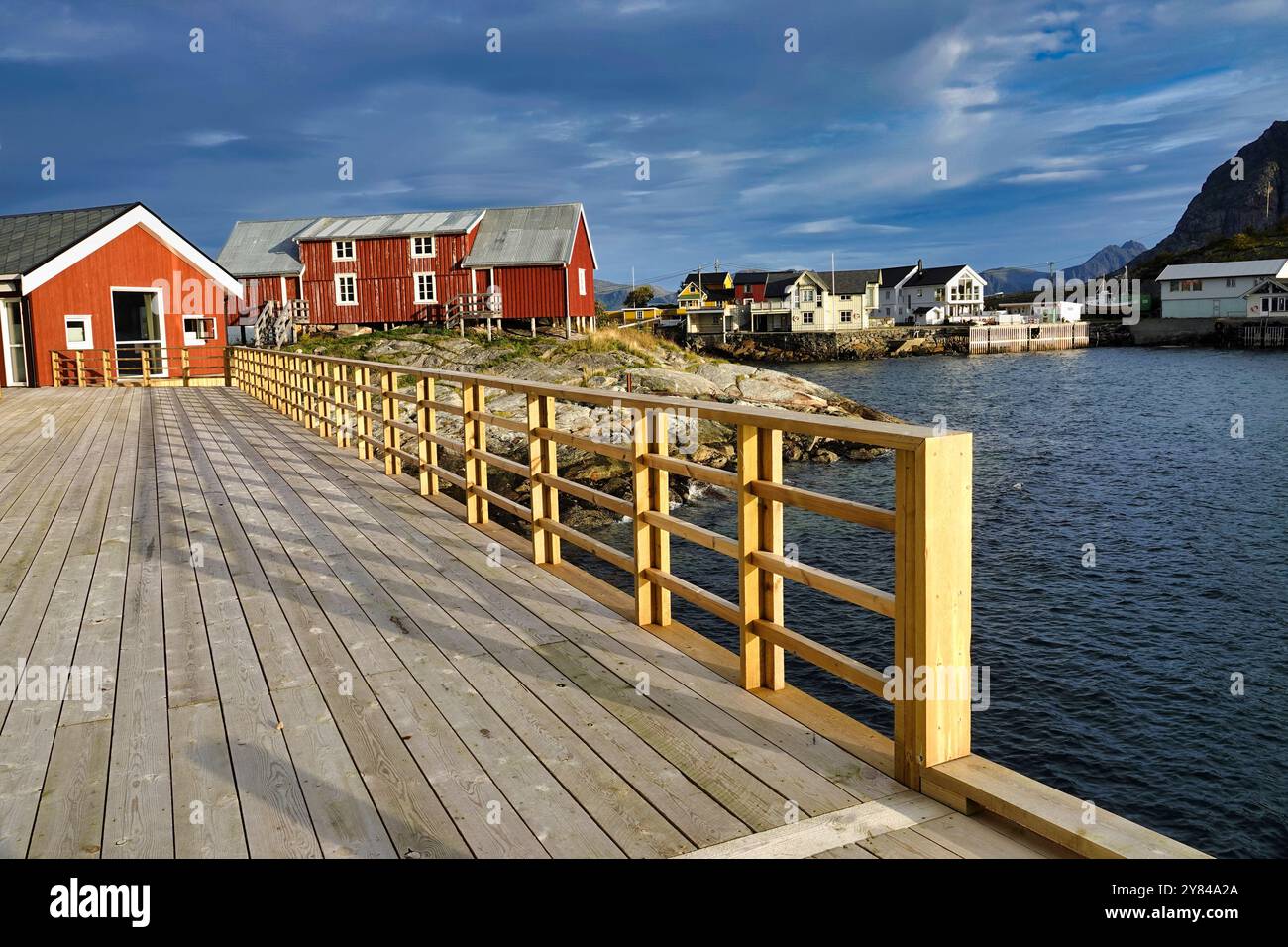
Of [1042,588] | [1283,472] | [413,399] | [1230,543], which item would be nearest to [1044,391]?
[1283,472]

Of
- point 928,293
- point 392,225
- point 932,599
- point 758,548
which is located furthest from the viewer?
point 928,293

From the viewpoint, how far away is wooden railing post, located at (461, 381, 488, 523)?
28.3ft

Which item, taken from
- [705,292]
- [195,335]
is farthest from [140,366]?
[705,292]

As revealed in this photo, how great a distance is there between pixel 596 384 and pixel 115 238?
13640 mm

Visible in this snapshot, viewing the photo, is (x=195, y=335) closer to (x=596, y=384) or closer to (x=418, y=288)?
(x=596, y=384)

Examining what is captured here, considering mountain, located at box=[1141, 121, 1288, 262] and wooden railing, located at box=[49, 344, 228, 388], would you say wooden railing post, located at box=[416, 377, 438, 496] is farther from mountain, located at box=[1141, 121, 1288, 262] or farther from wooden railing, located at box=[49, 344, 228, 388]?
mountain, located at box=[1141, 121, 1288, 262]

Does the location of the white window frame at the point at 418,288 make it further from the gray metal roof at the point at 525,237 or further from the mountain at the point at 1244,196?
the mountain at the point at 1244,196

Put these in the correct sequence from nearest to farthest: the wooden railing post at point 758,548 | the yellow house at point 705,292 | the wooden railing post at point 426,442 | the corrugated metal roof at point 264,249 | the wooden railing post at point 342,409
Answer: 1. the wooden railing post at point 758,548
2. the wooden railing post at point 426,442
3. the wooden railing post at point 342,409
4. the corrugated metal roof at point 264,249
5. the yellow house at point 705,292

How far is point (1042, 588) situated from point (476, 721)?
11.3m

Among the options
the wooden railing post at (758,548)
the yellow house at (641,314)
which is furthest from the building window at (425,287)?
the yellow house at (641,314)

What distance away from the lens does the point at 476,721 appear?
14.3ft

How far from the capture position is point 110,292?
26688 millimetres

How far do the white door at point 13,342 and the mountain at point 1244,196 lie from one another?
17902 cm

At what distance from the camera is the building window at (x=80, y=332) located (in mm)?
26250
